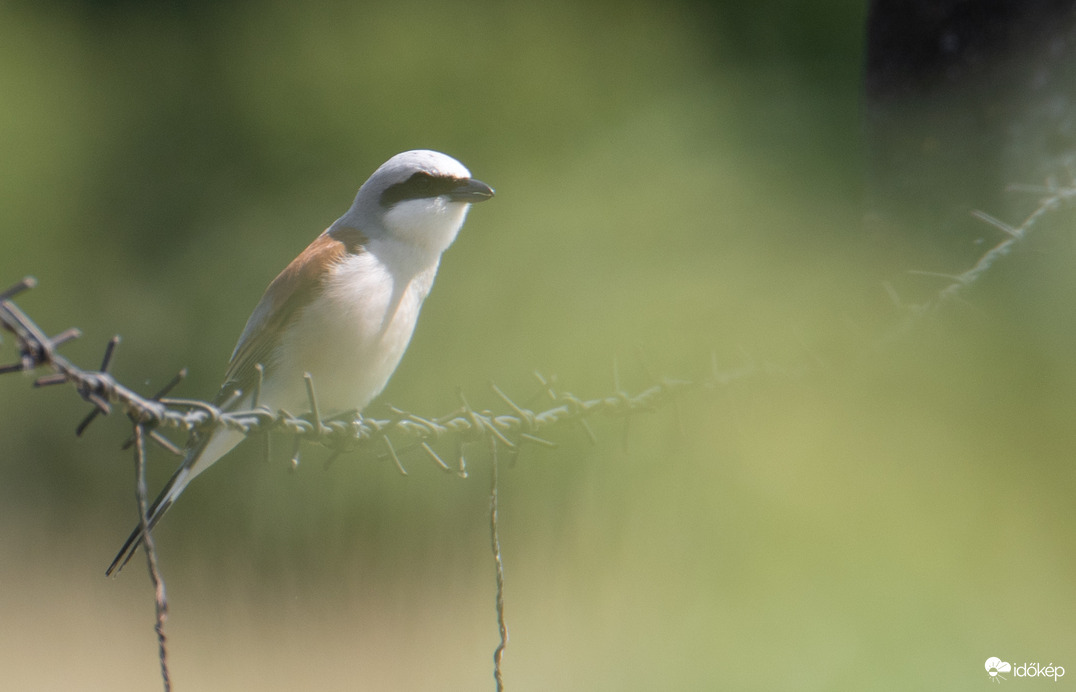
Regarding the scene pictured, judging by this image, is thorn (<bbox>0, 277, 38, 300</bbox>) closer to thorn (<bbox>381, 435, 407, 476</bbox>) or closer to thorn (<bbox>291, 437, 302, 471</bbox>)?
thorn (<bbox>291, 437, 302, 471</bbox>)

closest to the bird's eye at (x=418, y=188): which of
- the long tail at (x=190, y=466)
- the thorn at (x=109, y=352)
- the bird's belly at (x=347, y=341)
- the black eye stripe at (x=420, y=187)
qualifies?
the black eye stripe at (x=420, y=187)

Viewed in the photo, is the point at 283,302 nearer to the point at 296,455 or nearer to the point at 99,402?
the point at 296,455

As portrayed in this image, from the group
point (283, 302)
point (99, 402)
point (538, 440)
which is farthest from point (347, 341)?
point (99, 402)

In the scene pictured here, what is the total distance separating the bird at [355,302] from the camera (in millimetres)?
1860

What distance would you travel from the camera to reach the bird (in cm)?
186

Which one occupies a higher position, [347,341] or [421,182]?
[421,182]

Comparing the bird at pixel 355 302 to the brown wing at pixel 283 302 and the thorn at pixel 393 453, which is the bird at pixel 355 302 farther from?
the thorn at pixel 393 453

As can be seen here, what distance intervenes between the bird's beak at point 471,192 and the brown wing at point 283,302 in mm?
227

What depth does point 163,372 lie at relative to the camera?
6.20 m

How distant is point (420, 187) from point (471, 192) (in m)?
0.13

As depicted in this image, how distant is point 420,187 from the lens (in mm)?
1965

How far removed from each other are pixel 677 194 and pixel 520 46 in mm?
1935

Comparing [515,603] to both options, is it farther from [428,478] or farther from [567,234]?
[567,234]

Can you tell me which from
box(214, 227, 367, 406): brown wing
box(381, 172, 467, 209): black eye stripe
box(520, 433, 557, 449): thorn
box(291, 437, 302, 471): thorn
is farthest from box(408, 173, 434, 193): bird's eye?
box(291, 437, 302, 471): thorn
